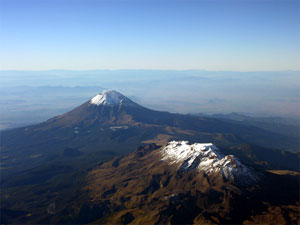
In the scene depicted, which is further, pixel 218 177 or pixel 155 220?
pixel 218 177

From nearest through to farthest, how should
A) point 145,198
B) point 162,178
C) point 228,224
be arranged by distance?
point 228,224 → point 145,198 → point 162,178

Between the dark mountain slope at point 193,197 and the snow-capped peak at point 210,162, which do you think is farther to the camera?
the snow-capped peak at point 210,162

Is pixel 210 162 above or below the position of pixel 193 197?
above

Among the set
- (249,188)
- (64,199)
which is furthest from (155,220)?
(64,199)

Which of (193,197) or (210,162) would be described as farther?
(210,162)

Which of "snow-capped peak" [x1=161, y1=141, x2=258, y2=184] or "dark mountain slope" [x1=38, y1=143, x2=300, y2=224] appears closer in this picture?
"dark mountain slope" [x1=38, y1=143, x2=300, y2=224]

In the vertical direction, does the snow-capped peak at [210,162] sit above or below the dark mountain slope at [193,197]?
above

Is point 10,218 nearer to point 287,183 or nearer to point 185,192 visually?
point 185,192

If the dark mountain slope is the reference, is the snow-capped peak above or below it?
above
